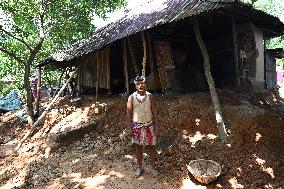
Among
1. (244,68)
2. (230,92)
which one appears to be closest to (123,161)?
(230,92)

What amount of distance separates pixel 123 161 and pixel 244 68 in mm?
6614

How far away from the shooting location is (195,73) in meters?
12.0

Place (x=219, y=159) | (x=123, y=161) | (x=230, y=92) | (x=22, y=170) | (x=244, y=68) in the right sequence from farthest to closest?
(x=244, y=68) < (x=230, y=92) < (x=22, y=170) < (x=123, y=161) < (x=219, y=159)

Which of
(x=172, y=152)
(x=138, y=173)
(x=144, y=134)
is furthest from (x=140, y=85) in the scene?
(x=172, y=152)

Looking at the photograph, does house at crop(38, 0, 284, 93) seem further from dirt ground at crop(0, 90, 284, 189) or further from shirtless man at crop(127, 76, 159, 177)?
shirtless man at crop(127, 76, 159, 177)

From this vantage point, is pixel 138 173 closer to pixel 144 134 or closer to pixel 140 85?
pixel 144 134

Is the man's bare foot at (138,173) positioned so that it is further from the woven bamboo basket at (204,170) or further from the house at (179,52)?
the house at (179,52)

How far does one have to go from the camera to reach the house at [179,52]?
1104 cm

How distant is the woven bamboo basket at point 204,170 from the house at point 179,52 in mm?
4427

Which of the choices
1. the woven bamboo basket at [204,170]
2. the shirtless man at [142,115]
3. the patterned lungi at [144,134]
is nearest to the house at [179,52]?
the shirtless man at [142,115]

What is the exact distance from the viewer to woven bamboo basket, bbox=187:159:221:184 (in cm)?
606

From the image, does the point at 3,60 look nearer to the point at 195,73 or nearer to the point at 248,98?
the point at 195,73

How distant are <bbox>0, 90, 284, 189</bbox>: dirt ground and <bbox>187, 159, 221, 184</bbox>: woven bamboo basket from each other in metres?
0.15

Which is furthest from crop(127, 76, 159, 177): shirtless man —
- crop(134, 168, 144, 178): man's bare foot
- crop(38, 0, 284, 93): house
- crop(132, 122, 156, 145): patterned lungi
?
crop(38, 0, 284, 93): house
